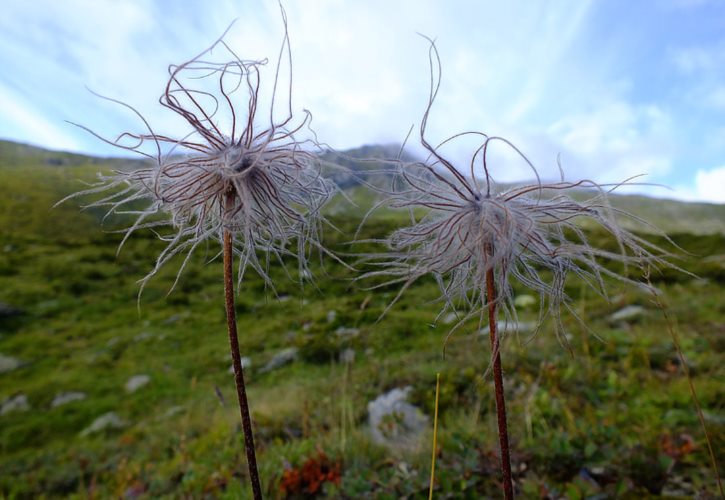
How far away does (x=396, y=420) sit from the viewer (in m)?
5.55

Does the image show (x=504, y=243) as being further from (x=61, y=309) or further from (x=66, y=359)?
(x=61, y=309)

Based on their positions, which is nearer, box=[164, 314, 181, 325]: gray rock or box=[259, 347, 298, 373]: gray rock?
box=[259, 347, 298, 373]: gray rock

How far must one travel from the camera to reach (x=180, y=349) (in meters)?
15.8

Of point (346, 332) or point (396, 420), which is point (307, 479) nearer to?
point (396, 420)

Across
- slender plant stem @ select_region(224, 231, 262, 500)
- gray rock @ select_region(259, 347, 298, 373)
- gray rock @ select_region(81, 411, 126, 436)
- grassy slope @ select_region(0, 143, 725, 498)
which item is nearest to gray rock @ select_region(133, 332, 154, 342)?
grassy slope @ select_region(0, 143, 725, 498)

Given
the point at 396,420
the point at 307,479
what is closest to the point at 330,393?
the point at 396,420

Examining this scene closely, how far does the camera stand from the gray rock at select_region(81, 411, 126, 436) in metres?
10.8

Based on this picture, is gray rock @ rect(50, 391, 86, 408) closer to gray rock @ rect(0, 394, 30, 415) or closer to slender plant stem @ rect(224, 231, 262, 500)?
gray rock @ rect(0, 394, 30, 415)

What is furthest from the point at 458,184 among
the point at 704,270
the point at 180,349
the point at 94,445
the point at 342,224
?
the point at 342,224

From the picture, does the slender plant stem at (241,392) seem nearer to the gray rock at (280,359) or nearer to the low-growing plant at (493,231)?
the low-growing plant at (493,231)

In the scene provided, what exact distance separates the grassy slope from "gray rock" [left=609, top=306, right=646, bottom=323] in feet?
0.91

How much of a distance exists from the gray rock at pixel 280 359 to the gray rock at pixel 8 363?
956 cm

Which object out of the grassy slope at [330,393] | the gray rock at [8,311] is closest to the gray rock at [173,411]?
the grassy slope at [330,393]

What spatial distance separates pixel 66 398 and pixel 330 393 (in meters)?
9.48
